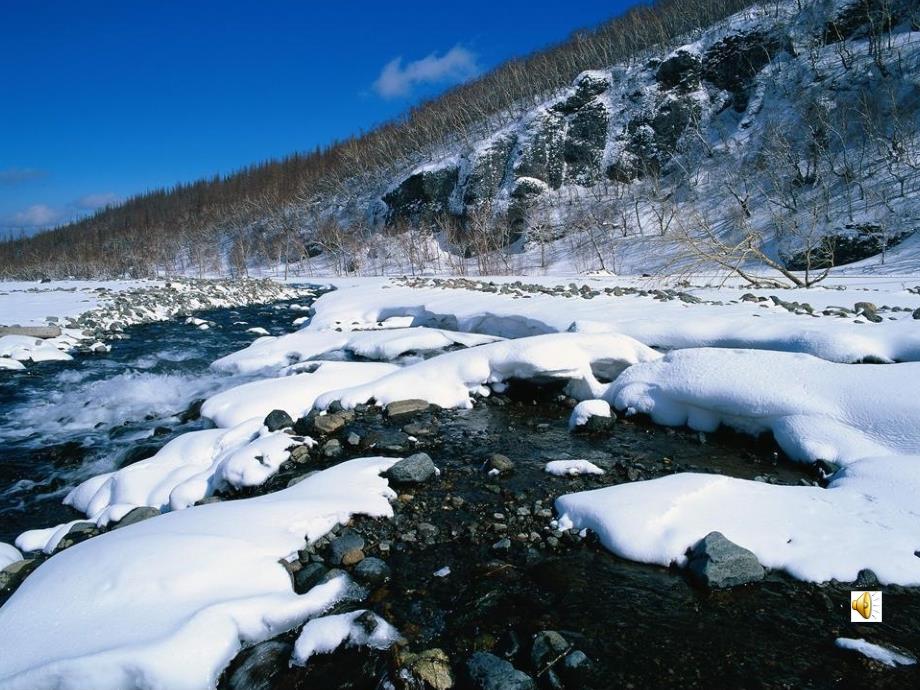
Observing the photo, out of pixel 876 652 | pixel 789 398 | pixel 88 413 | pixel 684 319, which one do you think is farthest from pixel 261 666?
pixel 684 319

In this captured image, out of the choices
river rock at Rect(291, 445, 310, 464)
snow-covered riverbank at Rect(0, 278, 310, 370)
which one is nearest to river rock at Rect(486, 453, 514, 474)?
river rock at Rect(291, 445, 310, 464)

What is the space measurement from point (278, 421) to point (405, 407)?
1.61 m

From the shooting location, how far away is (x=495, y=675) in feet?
7.97

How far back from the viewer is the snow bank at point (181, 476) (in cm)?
457

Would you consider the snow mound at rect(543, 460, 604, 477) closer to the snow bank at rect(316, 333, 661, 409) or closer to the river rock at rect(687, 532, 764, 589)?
the river rock at rect(687, 532, 764, 589)

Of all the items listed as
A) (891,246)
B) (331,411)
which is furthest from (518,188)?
(331,411)

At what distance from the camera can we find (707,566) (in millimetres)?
3072

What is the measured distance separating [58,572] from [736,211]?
3531cm

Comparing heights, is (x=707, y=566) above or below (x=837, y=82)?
below

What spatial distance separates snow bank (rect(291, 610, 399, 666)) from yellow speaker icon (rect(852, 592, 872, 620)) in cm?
264

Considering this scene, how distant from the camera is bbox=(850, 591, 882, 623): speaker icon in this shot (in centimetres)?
277

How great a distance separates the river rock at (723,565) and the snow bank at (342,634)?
1917 mm

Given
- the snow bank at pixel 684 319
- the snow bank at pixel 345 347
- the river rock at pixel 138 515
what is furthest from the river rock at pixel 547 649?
the snow bank at pixel 345 347

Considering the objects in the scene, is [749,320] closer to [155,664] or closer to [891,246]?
[155,664]
